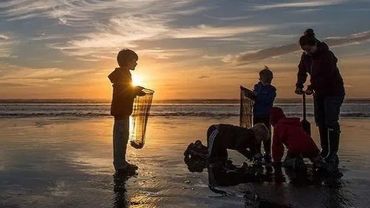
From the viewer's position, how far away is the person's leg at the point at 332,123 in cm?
903

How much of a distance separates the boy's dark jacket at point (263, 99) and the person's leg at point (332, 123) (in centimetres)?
145

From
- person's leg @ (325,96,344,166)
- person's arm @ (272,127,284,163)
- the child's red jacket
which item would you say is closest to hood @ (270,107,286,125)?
the child's red jacket

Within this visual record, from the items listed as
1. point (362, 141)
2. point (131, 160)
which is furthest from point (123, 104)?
point (362, 141)

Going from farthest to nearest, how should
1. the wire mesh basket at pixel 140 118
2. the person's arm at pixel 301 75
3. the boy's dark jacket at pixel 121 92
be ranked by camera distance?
1. the wire mesh basket at pixel 140 118
2. the person's arm at pixel 301 75
3. the boy's dark jacket at pixel 121 92

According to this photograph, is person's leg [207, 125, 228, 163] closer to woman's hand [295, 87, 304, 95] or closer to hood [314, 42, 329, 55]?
woman's hand [295, 87, 304, 95]

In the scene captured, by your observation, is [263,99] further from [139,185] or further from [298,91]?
[139,185]

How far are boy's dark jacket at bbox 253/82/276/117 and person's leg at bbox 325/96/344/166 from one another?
145 centimetres

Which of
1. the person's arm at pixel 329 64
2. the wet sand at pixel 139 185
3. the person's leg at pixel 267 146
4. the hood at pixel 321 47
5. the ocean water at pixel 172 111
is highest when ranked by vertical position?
the hood at pixel 321 47

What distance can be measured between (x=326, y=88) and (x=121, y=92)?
3.71 meters

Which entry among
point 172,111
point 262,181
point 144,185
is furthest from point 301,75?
point 172,111

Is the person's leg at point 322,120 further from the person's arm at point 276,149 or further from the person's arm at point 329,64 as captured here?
the person's arm at point 276,149

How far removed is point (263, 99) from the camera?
1039cm

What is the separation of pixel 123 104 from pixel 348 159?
4.70 meters

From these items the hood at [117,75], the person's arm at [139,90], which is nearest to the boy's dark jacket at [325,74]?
the person's arm at [139,90]
